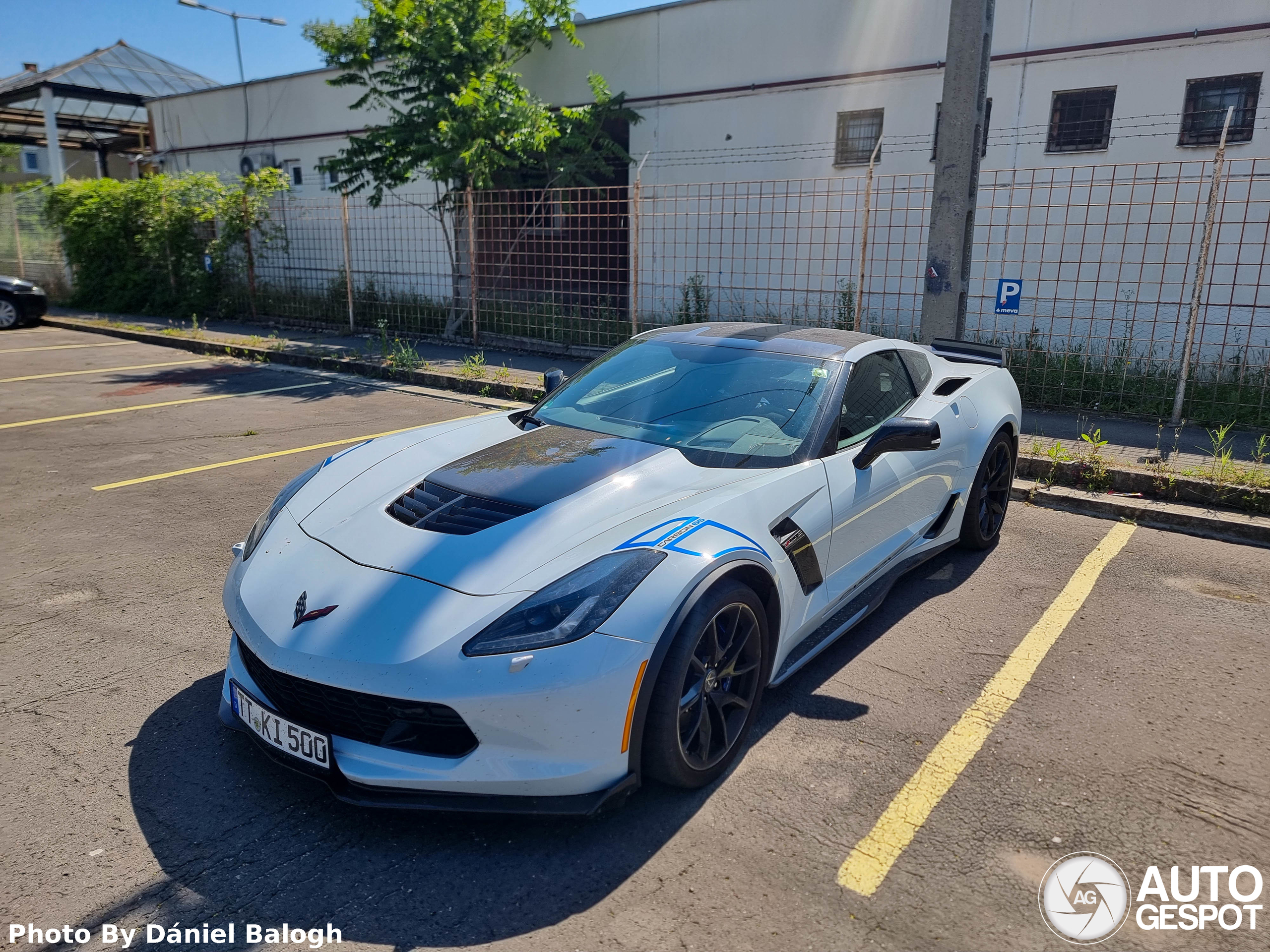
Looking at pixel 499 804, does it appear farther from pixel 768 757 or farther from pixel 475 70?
pixel 475 70

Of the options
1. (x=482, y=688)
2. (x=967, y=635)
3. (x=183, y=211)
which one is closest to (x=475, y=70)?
(x=183, y=211)

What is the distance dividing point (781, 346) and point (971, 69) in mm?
4243

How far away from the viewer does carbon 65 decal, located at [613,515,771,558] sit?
2.83 m

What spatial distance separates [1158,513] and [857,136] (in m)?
7.81

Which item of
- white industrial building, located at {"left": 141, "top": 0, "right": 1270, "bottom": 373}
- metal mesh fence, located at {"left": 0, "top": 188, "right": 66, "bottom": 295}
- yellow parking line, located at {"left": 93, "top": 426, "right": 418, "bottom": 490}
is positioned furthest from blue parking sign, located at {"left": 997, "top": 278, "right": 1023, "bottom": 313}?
metal mesh fence, located at {"left": 0, "top": 188, "right": 66, "bottom": 295}

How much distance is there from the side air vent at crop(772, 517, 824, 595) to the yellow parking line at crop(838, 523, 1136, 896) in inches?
29.2

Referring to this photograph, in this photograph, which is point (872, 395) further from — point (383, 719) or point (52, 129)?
point (52, 129)

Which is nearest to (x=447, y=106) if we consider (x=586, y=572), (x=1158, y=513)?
(x=1158, y=513)

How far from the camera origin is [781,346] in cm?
411

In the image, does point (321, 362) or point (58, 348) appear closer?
point (321, 362)

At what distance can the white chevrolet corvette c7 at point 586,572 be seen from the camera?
2506mm

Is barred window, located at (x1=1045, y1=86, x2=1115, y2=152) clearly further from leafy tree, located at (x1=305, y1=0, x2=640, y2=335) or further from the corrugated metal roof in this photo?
the corrugated metal roof
